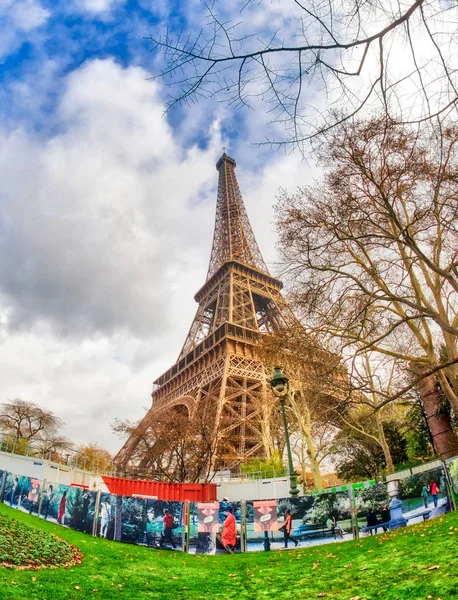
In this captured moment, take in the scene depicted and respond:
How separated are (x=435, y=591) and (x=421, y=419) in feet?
83.9

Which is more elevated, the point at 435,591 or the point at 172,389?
the point at 172,389

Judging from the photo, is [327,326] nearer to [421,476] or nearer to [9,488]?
[421,476]

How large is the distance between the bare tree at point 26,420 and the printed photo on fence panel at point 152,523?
30.4m

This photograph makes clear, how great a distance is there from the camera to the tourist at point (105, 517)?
11617mm

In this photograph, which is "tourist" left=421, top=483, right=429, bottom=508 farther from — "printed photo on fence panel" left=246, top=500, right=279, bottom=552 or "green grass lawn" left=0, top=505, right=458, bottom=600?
"printed photo on fence panel" left=246, top=500, right=279, bottom=552

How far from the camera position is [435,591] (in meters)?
3.88

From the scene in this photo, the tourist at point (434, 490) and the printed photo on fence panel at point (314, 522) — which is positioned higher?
the tourist at point (434, 490)

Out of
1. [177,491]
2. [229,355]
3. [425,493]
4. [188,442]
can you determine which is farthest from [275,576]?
[229,355]

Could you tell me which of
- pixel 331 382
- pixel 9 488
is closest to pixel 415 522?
pixel 331 382

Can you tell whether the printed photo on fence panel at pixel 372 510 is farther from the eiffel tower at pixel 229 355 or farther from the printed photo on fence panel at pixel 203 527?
the eiffel tower at pixel 229 355

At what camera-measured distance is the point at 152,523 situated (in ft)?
36.9

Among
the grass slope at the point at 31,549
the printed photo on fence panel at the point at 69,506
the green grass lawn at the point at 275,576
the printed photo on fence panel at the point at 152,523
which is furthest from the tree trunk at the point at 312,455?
the grass slope at the point at 31,549

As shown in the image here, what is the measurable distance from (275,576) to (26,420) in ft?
129

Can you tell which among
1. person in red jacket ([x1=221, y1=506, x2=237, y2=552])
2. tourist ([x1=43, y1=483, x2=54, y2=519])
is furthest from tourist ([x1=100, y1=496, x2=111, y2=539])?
person in red jacket ([x1=221, y1=506, x2=237, y2=552])
